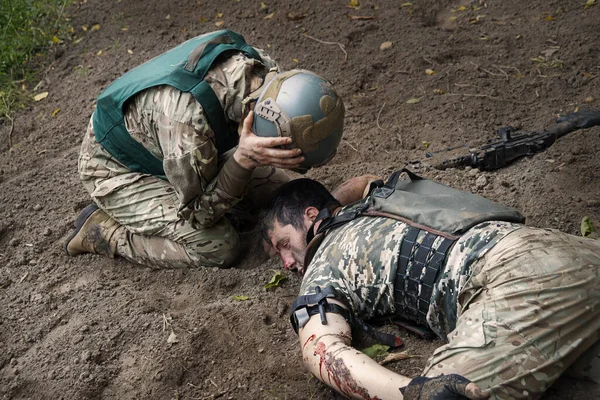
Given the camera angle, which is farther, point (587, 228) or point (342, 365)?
point (587, 228)

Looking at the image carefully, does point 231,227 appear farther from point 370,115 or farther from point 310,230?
point 370,115

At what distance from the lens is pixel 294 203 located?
3.73 meters

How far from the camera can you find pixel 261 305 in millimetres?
3635

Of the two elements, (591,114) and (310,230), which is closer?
(310,230)

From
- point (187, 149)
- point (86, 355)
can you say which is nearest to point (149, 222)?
point (187, 149)

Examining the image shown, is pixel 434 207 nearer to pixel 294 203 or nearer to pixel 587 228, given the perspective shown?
pixel 294 203

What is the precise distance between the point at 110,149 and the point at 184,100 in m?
0.86

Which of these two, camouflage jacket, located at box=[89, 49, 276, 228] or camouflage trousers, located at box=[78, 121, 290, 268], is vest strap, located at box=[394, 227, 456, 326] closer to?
camouflage jacket, located at box=[89, 49, 276, 228]

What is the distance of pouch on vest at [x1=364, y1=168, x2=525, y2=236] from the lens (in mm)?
3006

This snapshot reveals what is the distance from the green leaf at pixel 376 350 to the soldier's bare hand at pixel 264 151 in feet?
3.17

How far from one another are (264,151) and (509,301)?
141 centimetres

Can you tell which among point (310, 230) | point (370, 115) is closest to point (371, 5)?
point (370, 115)

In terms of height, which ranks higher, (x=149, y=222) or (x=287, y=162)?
(x=287, y=162)

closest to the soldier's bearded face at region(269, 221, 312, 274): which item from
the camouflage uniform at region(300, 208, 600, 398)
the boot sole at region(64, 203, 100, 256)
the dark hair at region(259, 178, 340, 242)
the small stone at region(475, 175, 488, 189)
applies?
the dark hair at region(259, 178, 340, 242)
